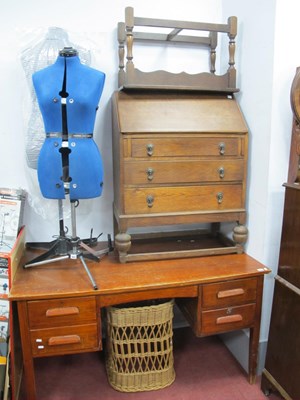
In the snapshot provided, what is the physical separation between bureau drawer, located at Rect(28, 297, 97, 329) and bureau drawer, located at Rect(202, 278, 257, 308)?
0.52m

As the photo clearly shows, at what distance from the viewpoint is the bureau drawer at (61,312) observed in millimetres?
1312

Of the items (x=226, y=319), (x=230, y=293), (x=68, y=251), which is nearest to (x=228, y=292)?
(x=230, y=293)

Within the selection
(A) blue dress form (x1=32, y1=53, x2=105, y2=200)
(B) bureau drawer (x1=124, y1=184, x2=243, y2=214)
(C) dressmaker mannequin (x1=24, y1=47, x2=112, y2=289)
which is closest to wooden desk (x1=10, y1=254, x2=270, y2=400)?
(C) dressmaker mannequin (x1=24, y1=47, x2=112, y2=289)

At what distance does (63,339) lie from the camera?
1.35m

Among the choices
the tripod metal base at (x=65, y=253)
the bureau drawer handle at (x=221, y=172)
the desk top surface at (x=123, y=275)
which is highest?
the bureau drawer handle at (x=221, y=172)

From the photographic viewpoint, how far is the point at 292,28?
141 cm

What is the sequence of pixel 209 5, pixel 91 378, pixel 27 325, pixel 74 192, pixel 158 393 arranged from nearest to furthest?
pixel 27 325 → pixel 74 192 → pixel 158 393 → pixel 91 378 → pixel 209 5

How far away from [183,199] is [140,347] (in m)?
0.77

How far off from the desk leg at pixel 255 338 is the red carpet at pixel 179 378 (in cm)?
9

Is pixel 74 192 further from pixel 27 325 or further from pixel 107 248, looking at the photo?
pixel 27 325

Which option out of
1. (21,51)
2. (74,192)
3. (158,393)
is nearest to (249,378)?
(158,393)

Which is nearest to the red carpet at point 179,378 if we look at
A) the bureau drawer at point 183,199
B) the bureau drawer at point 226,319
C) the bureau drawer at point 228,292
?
the bureau drawer at point 226,319

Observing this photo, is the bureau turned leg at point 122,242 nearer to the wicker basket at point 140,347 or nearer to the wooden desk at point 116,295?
the wooden desk at point 116,295

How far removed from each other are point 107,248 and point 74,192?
461 mm
